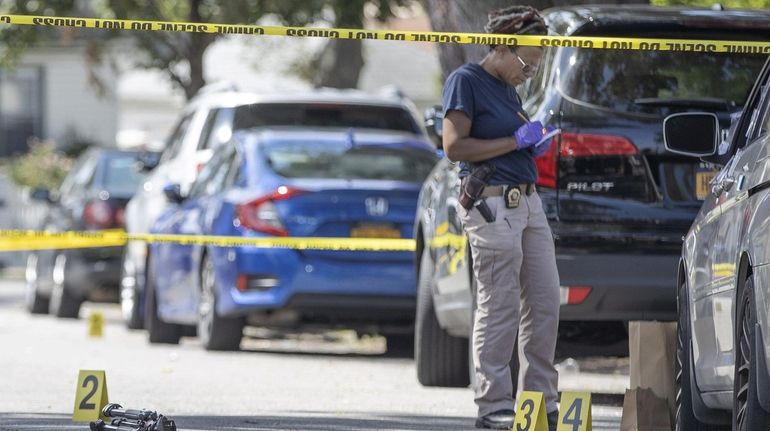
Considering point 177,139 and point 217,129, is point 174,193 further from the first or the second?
point 177,139

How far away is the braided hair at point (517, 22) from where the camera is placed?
27.5ft

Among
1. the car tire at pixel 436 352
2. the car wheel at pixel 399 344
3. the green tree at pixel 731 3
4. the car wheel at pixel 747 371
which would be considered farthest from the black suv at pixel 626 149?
the car wheel at pixel 399 344

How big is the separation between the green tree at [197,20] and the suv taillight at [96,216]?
13.3 ft

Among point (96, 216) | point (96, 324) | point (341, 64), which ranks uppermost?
point (341, 64)

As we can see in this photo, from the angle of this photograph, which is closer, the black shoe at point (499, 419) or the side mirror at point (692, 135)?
the side mirror at point (692, 135)

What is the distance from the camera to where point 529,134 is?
830cm

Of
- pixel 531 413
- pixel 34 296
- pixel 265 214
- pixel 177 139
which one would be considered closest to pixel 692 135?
pixel 531 413

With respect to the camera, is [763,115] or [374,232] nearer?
[763,115]

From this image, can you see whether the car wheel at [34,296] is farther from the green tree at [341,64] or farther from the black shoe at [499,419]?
the black shoe at [499,419]

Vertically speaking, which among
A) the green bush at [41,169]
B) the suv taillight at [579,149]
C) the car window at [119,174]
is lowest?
the green bush at [41,169]

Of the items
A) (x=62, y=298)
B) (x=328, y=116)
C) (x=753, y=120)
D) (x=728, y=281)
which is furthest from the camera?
(x=62, y=298)

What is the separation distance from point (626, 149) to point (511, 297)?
3.36ft

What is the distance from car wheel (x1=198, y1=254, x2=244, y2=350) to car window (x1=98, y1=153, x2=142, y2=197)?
5693 mm

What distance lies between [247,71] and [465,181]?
43.1m
